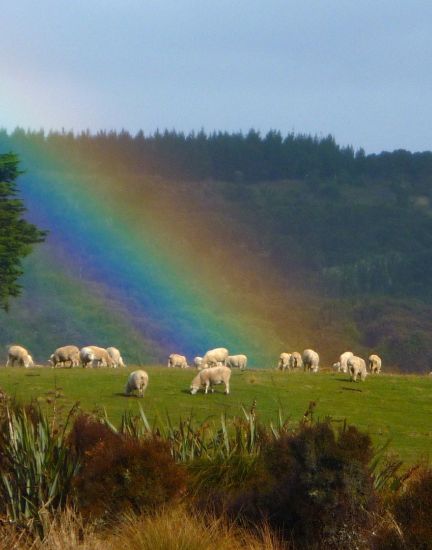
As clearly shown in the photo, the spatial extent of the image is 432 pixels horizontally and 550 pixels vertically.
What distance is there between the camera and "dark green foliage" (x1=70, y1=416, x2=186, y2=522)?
36.0ft

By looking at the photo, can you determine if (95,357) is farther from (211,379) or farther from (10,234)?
(211,379)

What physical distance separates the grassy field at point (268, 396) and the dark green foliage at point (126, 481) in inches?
492

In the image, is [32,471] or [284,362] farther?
[284,362]

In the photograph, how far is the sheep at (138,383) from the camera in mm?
30156

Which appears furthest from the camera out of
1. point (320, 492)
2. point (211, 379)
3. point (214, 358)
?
point (214, 358)

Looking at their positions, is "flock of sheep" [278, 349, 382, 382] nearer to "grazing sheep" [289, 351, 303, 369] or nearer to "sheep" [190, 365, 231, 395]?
"grazing sheep" [289, 351, 303, 369]

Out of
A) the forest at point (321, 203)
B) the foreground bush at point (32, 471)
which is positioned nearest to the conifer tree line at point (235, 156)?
the forest at point (321, 203)

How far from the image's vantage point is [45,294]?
115 metres

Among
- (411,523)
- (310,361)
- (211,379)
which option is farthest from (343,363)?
(411,523)

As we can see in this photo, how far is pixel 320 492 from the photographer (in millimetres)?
10227

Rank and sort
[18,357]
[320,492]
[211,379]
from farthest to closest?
[18,357] < [211,379] < [320,492]

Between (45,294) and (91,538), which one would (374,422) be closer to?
(91,538)

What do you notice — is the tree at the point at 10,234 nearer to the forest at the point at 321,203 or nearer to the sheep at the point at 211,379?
the sheep at the point at 211,379

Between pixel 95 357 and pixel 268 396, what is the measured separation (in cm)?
1276
